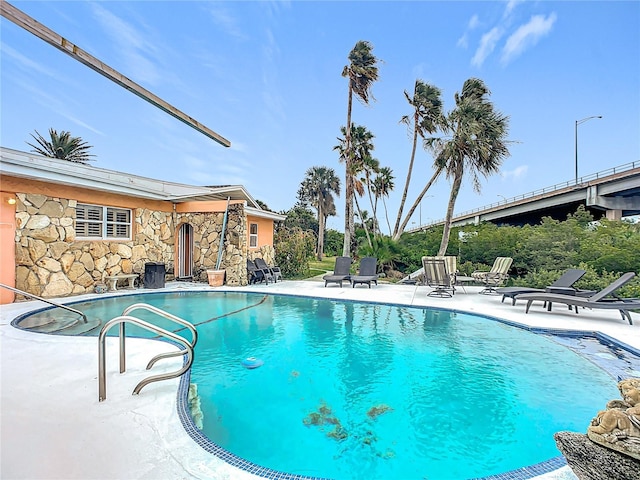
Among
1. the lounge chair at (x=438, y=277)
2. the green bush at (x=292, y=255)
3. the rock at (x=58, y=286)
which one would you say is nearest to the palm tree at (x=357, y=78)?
the green bush at (x=292, y=255)

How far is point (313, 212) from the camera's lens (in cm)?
4375

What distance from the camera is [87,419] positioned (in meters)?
3.22

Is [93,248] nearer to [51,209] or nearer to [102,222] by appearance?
[102,222]

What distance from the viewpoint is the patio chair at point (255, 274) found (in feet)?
47.8

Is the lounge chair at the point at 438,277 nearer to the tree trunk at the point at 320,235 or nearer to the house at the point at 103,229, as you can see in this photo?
the house at the point at 103,229

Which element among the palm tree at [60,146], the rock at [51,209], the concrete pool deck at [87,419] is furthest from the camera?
the palm tree at [60,146]

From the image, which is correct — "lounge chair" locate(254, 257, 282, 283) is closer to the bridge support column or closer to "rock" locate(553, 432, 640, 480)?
"rock" locate(553, 432, 640, 480)

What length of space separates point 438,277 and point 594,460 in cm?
941

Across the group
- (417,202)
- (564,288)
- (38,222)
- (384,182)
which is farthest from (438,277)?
(384,182)

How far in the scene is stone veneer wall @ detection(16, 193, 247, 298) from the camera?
32.3 ft

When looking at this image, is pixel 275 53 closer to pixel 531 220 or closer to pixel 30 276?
pixel 30 276

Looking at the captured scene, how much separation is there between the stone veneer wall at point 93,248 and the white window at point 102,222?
31 centimetres

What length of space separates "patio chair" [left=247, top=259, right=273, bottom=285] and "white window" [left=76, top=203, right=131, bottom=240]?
4.74 metres

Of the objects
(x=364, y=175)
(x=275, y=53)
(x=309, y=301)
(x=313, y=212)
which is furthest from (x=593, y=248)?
(x=313, y=212)
